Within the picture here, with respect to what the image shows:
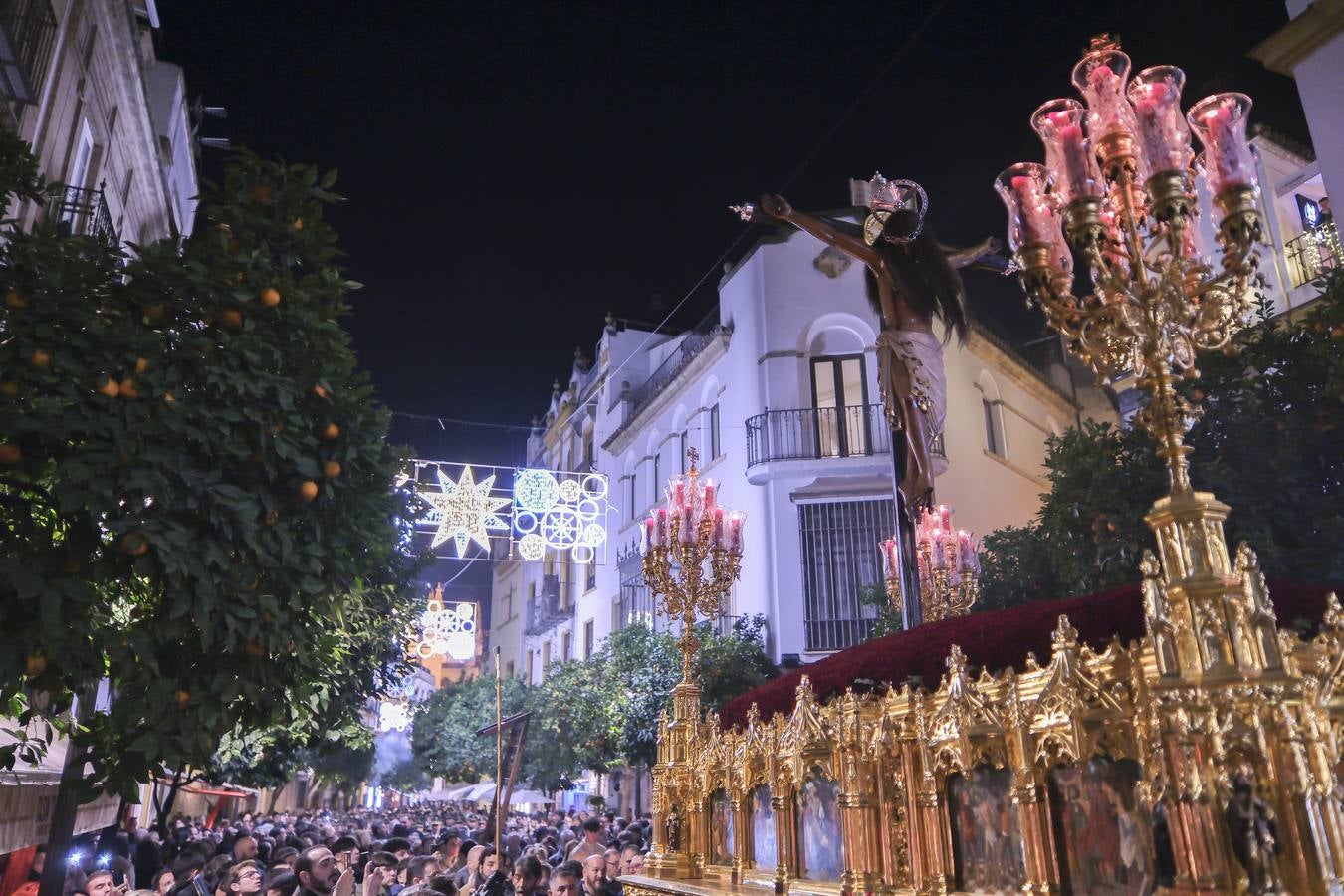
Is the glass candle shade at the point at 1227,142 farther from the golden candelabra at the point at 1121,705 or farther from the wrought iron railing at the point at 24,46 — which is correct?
the wrought iron railing at the point at 24,46

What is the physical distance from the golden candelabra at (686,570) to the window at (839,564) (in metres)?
9.61

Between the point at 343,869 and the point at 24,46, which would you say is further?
the point at 343,869

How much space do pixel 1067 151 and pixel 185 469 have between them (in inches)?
197

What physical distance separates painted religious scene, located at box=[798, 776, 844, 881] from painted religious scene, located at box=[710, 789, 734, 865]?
1.42 m

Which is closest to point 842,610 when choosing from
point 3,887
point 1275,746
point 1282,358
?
point 1282,358

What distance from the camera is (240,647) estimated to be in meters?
4.63

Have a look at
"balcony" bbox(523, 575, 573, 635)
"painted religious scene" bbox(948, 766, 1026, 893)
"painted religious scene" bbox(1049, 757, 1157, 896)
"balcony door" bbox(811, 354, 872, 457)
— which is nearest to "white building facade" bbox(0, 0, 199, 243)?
"painted religious scene" bbox(948, 766, 1026, 893)

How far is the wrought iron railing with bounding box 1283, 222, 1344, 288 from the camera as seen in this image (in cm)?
1652

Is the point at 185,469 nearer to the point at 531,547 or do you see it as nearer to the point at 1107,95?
the point at 1107,95

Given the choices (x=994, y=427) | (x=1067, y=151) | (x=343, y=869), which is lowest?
(x=343, y=869)

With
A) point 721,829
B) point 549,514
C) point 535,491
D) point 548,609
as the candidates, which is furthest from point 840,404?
point 548,609

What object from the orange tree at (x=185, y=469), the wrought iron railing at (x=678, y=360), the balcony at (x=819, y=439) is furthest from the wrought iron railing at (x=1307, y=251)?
the orange tree at (x=185, y=469)

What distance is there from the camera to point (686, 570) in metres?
10.5

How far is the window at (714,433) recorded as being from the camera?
24188mm
